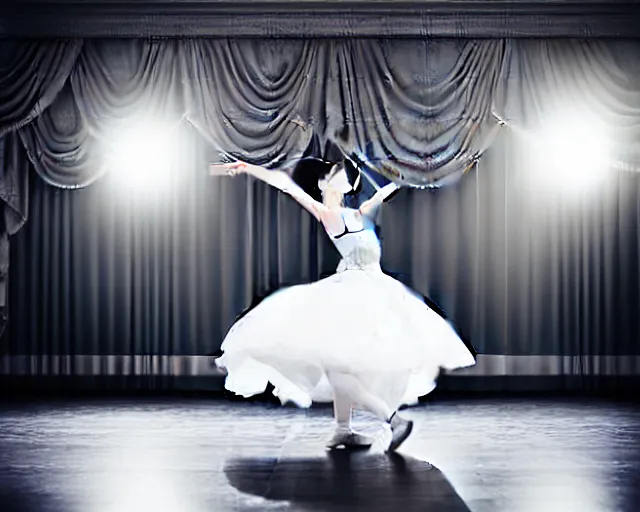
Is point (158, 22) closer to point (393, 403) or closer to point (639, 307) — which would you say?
point (393, 403)

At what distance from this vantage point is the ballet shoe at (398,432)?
13.3ft

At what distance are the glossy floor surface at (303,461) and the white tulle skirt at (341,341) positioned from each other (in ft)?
1.07

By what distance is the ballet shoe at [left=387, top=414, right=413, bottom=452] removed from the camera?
13.3 feet

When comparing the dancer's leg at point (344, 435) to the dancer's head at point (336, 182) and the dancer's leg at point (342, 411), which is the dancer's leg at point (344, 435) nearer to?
the dancer's leg at point (342, 411)

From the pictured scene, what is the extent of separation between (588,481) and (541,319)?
9.99 feet

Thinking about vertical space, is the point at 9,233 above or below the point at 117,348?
above

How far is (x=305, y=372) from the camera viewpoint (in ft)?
12.8

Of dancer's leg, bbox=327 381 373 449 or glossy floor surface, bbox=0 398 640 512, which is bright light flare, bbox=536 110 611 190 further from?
dancer's leg, bbox=327 381 373 449

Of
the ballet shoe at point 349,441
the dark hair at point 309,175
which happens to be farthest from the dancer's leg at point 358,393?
the dark hair at point 309,175

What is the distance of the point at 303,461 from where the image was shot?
3.87 metres

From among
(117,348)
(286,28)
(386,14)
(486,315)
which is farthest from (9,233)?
(486,315)

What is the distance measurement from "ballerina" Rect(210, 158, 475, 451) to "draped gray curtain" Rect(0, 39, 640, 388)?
167 centimetres

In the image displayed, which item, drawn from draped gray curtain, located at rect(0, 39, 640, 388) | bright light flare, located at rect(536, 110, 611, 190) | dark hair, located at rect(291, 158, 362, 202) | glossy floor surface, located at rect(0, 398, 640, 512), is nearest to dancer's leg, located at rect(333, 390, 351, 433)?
glossy floor surface, located at rect(0, 398, 640, 512)

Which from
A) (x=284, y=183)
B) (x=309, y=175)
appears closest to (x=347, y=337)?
(x=284, y=183)
